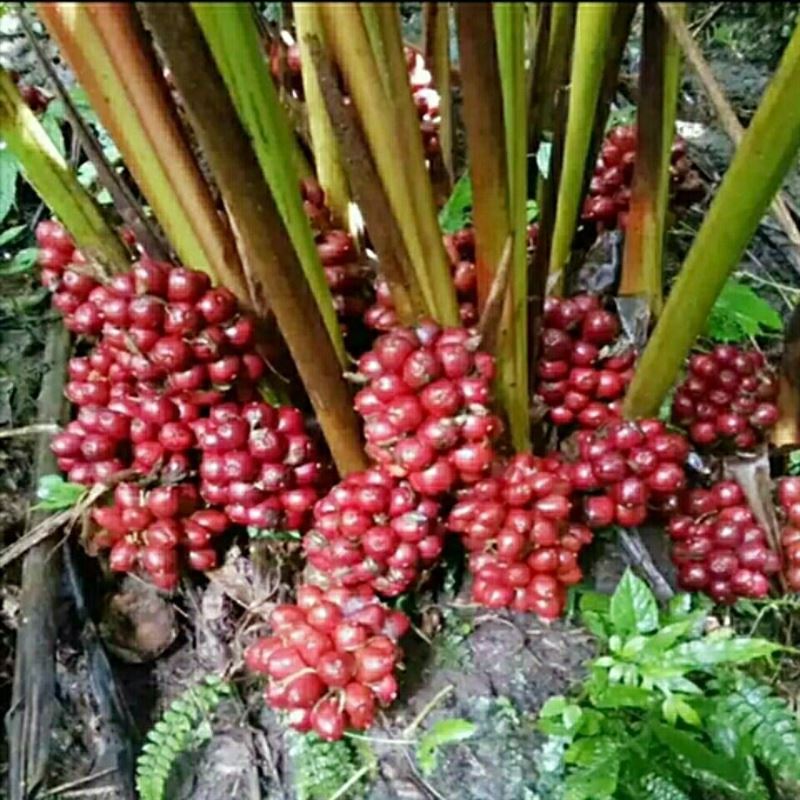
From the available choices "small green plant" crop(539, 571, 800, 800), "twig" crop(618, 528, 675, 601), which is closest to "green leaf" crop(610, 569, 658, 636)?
"small green plant" crop(539, 571, 800, 800)

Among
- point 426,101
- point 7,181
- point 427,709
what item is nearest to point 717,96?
Answer: point 426,101

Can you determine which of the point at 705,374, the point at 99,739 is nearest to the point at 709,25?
the point at 705,374

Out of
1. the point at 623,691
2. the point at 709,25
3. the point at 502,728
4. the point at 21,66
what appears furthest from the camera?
the point at 709,25

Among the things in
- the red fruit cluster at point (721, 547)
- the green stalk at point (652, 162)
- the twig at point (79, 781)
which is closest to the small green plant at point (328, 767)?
the twig at point (79, 781)

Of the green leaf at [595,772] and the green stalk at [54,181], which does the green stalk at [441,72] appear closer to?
the green stalk at [54,181]

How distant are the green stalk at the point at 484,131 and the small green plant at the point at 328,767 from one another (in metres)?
0.58

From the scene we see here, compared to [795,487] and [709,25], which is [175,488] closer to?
[795,487]

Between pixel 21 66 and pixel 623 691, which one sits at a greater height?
pixel 21 66

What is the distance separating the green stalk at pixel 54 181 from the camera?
44.9 inches

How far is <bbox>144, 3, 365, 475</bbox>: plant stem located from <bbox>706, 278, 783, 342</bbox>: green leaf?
2.10 ft

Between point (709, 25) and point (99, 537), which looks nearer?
point (99, 537)

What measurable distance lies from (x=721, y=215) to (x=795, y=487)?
1.58ft

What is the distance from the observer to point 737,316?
1.56 m

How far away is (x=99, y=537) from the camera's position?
134 cm
